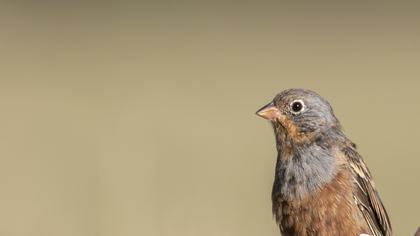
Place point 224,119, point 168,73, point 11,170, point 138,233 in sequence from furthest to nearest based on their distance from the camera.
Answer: point 168,73, point 224,119, point 11,170, point 138,233

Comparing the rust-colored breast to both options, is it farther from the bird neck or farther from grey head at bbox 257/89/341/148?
grey head at bbox 257/89/341/148

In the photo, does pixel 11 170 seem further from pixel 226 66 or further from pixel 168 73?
pixel 226 66

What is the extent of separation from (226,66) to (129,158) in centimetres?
317

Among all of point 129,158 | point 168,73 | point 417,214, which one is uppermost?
point 168,73

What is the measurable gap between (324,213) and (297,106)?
0.79m

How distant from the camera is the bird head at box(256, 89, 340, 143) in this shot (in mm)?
6531

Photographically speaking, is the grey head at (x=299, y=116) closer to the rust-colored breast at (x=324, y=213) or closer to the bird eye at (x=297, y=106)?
the bird eye at (x=297, y=106)

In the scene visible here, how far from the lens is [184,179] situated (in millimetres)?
8594

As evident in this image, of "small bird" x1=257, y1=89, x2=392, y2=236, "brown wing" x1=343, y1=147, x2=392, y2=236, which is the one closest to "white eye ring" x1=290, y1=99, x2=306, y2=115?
"small bird" x1=257, y1=89, x2=392, y2=236

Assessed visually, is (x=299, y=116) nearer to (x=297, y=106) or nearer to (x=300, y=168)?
(x=297, y=106)

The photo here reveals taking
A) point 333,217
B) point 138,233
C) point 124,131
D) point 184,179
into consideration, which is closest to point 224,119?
point 124,131

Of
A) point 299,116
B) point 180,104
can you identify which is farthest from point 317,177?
point 180,104

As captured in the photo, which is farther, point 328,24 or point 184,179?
point 328,24

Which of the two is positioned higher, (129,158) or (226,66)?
(226,66)
